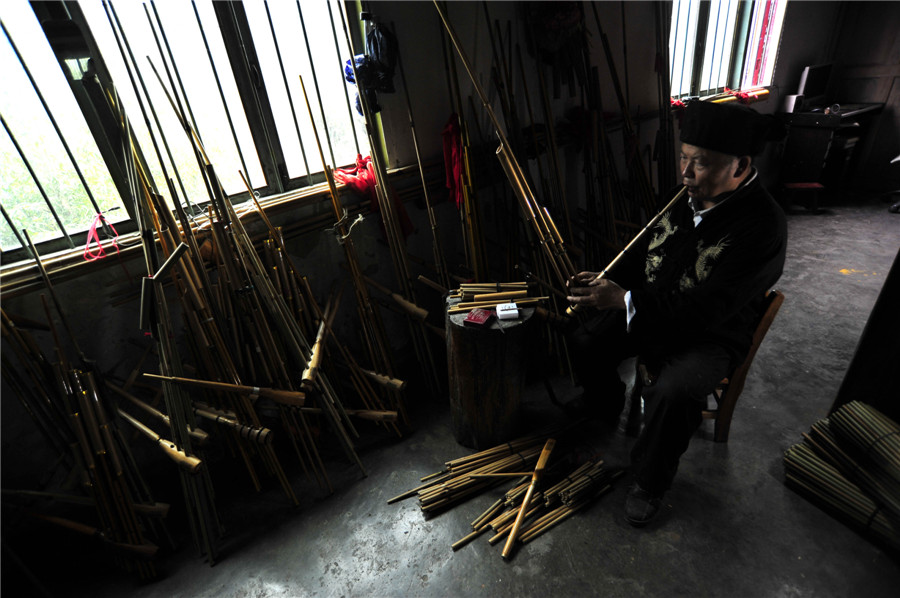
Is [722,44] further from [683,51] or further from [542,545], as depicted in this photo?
[542,545]

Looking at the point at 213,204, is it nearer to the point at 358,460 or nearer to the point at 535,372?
the point at 358,460

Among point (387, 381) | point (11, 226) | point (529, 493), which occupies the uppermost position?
point (11, 226)

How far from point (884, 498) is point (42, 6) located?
12.4 feet

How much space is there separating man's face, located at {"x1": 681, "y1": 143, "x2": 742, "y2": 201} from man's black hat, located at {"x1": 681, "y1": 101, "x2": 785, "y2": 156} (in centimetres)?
3

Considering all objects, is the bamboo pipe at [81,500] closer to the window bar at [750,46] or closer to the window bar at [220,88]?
the window bar at [220,88]

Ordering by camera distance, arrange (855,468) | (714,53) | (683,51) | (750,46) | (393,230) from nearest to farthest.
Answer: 1. (855,468)
2. (393,230)
3. (683,51)
4. (714,53)
5. (750,46)

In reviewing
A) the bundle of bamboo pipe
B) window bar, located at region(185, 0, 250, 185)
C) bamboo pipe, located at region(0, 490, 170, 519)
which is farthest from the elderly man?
bamboo pipe, located at region(0, 490, 170, 519)

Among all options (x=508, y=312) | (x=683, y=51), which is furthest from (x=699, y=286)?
(x=683, y=51)

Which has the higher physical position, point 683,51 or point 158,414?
point 683,51

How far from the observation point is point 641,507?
195 cm

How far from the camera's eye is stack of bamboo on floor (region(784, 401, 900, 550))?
1713mm

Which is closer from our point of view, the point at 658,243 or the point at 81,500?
the point at 81,500

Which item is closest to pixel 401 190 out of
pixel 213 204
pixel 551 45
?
pixel 213 204

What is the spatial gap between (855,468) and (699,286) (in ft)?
3.25
